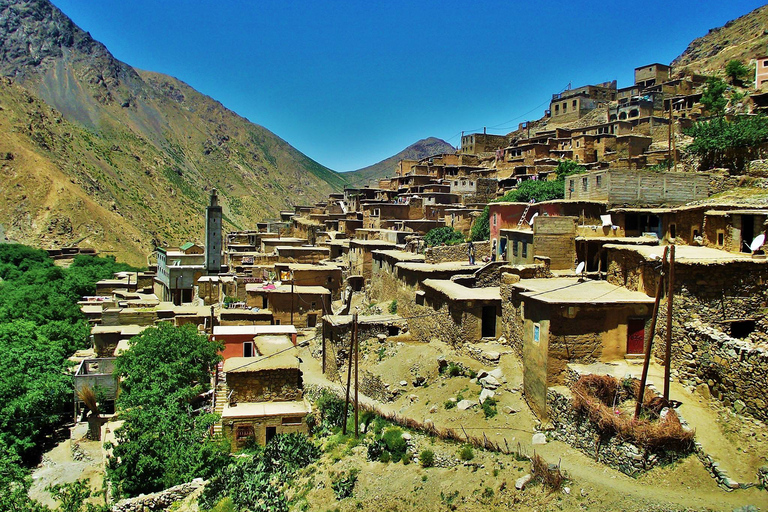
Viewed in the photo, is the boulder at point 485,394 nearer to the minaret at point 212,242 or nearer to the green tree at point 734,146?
the green tree at point 734,146

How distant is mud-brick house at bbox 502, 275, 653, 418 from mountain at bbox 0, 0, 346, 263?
2794 inches

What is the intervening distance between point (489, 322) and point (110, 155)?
4109 inches

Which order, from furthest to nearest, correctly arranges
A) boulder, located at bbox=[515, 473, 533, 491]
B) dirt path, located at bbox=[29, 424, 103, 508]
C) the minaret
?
the minaret → dirt path, located at bbox=[29, 424, 103, 508] → boulder, located at bbox=[515, 473, 533, 491]

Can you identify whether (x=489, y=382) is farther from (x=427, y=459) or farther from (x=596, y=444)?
(x=596, y=444)

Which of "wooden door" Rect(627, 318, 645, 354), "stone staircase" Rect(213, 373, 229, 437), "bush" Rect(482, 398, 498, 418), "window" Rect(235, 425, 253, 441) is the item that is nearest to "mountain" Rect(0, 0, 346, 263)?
"stone staircase" Rect(213, 373, 229, 437)

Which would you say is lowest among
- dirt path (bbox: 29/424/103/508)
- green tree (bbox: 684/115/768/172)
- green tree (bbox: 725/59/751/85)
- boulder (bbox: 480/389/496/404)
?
dirt path (bbox: 29/424/103/508)

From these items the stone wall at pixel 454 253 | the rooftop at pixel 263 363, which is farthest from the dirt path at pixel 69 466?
the stone wall at pixel 454 253

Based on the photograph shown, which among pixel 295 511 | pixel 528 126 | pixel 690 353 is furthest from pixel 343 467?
pixel 528 126

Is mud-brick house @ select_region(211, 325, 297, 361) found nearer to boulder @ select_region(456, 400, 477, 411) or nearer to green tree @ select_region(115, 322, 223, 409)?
green tree @ select_region(115, 322, 223, 409)

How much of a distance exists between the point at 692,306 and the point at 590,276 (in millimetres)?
4196

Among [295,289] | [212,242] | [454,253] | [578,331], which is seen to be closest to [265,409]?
[578,331]

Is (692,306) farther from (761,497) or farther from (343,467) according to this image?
(343,467)

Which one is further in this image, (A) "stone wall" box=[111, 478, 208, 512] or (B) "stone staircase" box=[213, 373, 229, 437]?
(B) "stone staircase" box=[213, 373, 229, 437]

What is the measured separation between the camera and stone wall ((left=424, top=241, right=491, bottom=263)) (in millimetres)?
22484
